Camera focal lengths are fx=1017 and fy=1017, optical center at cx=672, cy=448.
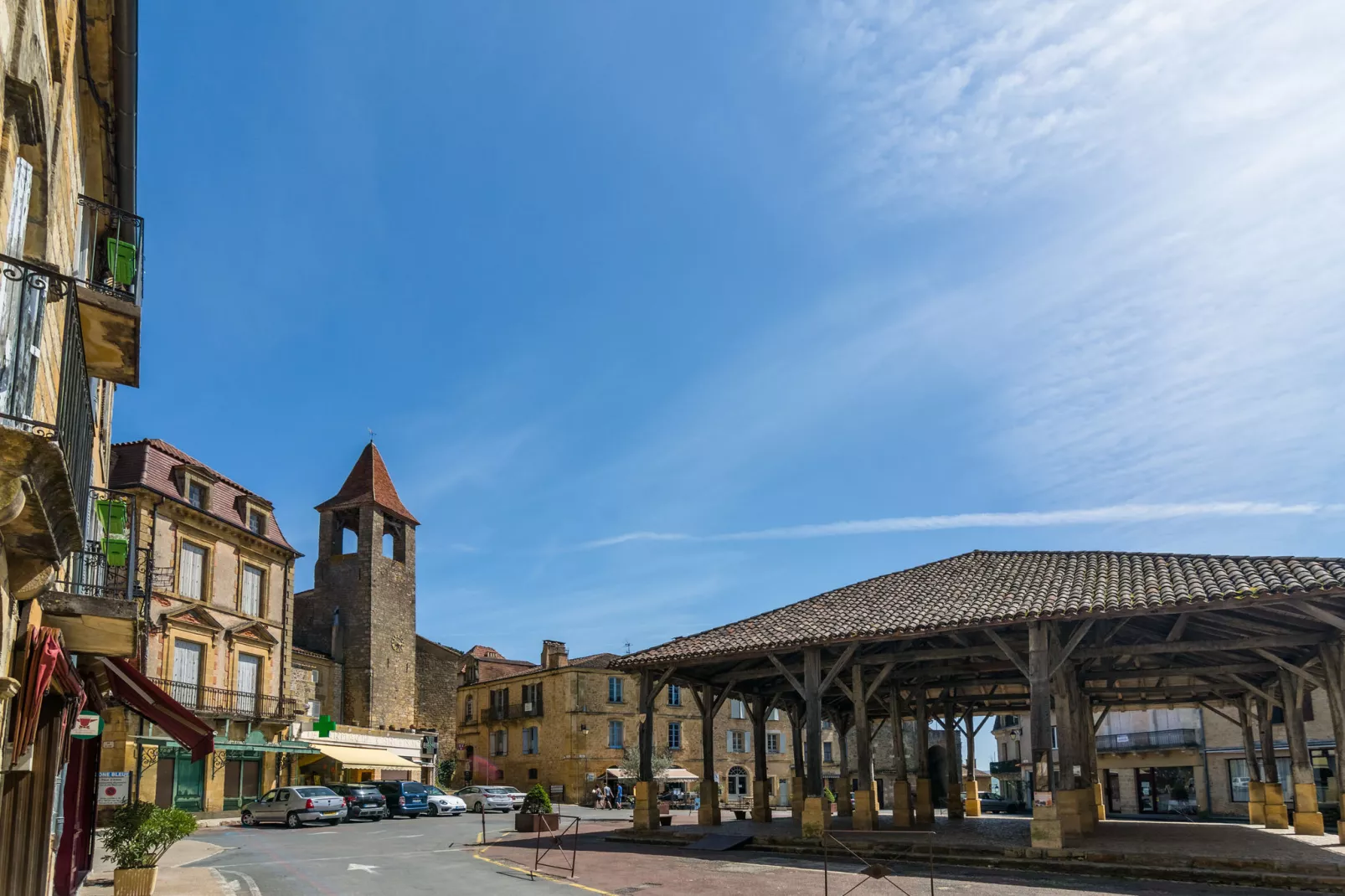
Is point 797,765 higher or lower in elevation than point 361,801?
higher

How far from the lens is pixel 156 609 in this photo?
31359 mm

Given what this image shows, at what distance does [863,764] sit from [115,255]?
18.7m

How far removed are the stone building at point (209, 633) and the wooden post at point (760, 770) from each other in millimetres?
17274

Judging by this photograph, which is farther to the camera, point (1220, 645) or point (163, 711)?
point (1220, 645)

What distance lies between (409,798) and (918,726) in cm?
1924

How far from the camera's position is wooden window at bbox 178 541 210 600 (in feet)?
108

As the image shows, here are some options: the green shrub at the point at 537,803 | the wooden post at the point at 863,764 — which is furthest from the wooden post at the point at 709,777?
the green shrub at the point at 537,803

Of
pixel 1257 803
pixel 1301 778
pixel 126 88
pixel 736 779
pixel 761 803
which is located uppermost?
pixel 126 88

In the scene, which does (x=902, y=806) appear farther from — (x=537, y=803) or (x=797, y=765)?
(x=537, y=803)

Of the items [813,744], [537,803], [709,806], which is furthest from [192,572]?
[813,744]

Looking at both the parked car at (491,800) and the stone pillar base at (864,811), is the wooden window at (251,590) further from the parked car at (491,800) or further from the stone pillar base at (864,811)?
the stone pillar base at (864,811)

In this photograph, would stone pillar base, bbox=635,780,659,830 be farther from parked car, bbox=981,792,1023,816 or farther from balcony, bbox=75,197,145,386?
parked car, bbox=981,792,1023,816

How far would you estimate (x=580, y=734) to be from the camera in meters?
51.2

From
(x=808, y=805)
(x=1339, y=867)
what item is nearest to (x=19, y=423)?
(x=1339, y=867)
